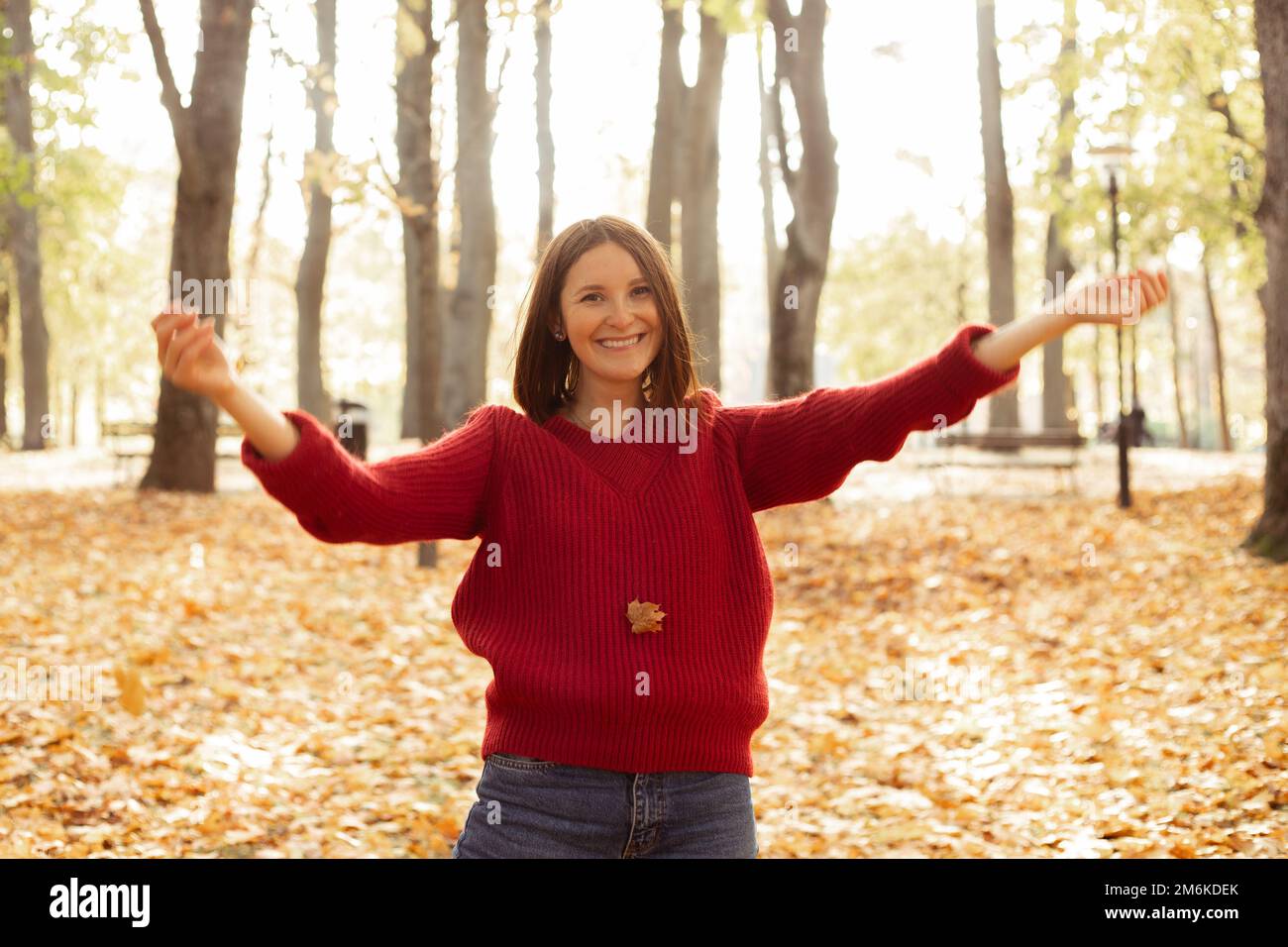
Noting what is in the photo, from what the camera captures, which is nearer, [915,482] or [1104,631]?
[1104,631]

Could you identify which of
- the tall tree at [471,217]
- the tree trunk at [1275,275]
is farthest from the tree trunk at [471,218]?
the tree trunk at [1275,275]

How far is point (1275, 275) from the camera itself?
33.3 feet

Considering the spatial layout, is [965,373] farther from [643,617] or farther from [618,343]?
[643,617]

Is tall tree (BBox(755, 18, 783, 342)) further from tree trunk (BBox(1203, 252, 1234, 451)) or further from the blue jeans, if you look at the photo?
the blue jeans

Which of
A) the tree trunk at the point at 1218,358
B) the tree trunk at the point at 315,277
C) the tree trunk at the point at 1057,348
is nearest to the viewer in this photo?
the tree trunk at the point at 315,277

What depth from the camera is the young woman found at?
8.56 ft

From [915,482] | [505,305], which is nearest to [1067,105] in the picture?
[915,482]

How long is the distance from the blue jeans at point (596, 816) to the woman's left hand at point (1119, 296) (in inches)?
48.0

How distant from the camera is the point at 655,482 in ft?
9.18

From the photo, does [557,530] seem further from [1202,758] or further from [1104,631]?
[1104,631]

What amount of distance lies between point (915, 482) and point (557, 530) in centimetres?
1837

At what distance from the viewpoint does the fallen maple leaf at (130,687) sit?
718 centimetres

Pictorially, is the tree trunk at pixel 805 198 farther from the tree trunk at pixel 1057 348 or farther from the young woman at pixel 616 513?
the young woman at pixel 616 513

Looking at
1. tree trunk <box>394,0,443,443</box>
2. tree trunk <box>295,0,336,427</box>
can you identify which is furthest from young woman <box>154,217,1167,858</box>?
tree trunk <box>295,0,336,427</box>
